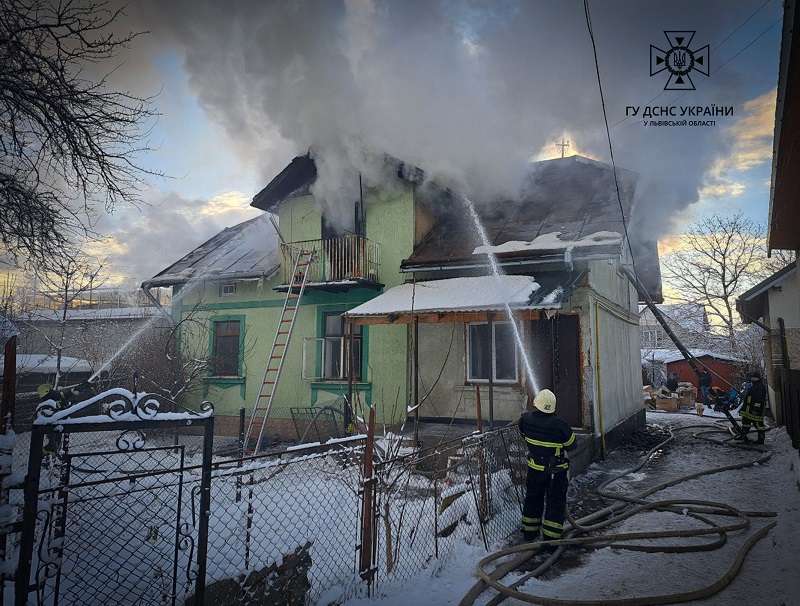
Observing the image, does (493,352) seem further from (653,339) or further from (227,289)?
(653,339)

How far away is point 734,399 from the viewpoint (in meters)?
18.9

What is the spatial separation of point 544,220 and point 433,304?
3699 mm

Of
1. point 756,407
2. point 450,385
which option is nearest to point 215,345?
point 450,385

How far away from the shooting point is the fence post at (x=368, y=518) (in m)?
3.76

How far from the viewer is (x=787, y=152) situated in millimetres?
4531

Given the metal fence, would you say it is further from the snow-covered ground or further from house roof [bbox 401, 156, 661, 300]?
→ house roof [bbox 401, 156, 661, 300]

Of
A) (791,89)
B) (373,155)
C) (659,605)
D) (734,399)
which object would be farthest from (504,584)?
(734,399)

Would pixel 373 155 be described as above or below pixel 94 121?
above

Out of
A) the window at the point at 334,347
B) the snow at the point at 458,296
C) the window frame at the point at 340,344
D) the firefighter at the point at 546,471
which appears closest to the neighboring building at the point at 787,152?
the firefighter at the point at 546,471

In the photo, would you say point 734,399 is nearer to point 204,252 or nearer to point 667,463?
point 667,463

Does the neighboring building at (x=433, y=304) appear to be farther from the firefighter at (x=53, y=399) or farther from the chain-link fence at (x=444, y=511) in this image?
the firefighter at (x=53, y=399)

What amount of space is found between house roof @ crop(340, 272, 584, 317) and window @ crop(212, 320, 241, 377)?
552 centimetres

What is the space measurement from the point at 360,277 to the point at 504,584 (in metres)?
7.76

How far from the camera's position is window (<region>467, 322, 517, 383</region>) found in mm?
10055
